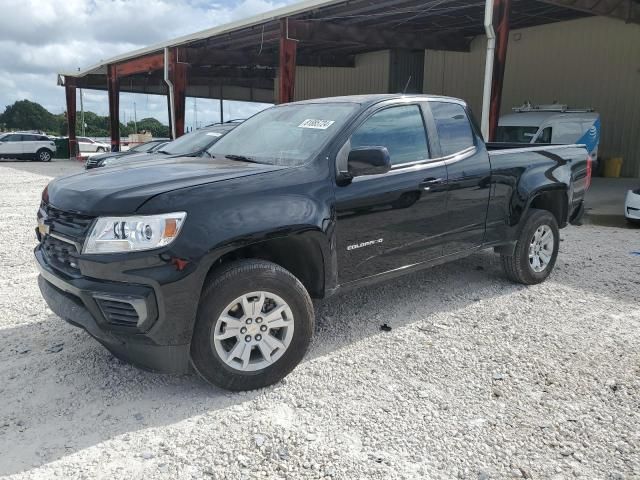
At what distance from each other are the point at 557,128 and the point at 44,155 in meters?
25.7

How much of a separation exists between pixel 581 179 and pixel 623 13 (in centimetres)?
1236

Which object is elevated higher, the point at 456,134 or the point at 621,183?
the point at 456,134

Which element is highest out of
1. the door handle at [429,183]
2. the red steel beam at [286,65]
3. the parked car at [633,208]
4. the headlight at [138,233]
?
the red steel beam at [286,65]

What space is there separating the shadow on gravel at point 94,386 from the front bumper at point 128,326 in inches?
11.8

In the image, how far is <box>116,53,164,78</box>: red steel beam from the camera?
21722 mm

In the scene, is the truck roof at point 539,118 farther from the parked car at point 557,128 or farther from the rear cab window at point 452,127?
the rear cab window at point 452,127

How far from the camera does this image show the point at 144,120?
10212cm

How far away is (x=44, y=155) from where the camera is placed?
28.8 meters

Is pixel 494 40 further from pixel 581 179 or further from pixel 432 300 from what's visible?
pixel 432 300

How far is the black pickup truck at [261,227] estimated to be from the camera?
2.86 meters

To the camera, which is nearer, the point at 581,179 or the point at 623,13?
the point at 581,179

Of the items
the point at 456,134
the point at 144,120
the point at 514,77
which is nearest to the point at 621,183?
the point at 514,77

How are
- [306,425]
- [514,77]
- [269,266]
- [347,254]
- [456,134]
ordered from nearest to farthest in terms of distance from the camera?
[306,425] < [269,266] < [347,254] < [456,134] < [514,77]

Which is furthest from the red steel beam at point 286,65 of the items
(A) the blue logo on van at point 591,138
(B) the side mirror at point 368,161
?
(B) the side mirror at point 368,161
